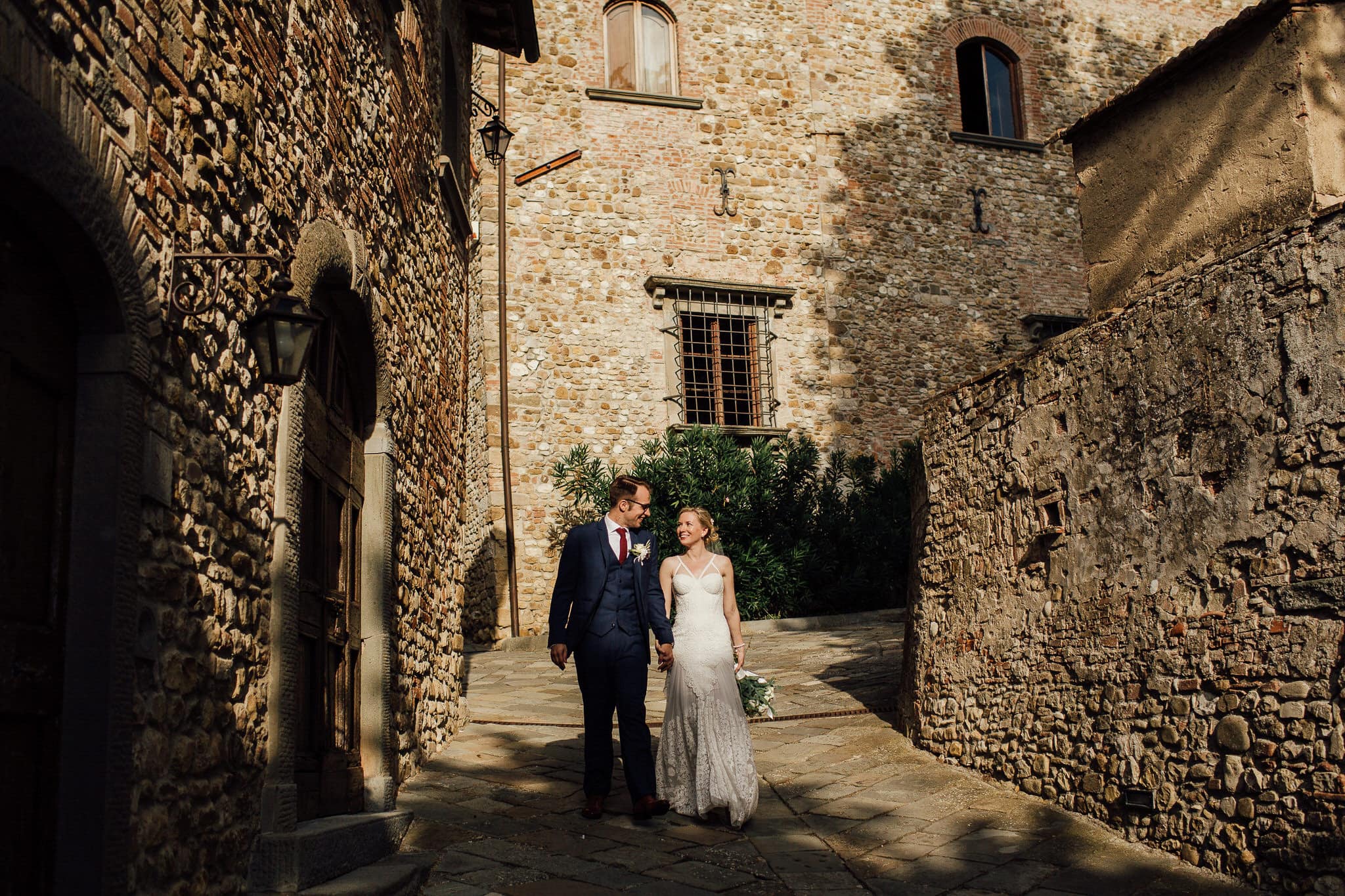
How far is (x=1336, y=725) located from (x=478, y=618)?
10.1 metres

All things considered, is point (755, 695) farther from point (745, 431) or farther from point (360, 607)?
point (745, 431)

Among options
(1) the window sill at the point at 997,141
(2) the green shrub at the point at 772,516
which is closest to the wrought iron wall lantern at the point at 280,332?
(2) the green shrub at the point at 772,516

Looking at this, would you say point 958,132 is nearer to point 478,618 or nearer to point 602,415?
point 602,415

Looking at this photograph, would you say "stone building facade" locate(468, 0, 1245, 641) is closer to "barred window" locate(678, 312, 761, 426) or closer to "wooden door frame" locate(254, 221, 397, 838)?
"barred window" locate(678, 312, 761, 426)

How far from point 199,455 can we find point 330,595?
1.67 meters

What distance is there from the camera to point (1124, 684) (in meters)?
5.09

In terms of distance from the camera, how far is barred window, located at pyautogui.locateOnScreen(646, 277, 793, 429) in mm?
13742

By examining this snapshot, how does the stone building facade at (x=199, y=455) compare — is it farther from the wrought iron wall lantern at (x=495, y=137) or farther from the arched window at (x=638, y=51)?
the arched window at (x=638, y=51)

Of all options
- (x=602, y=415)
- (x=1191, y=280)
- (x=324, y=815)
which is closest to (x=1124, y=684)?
(x=1191, y=280)

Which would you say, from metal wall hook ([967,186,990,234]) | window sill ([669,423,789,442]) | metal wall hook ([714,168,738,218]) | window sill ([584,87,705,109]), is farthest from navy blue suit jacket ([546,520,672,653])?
metal wall hook ([967,186,990,234])

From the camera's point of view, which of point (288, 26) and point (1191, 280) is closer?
point (288, 26)

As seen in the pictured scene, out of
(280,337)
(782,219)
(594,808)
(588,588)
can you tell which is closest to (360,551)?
(588,588)

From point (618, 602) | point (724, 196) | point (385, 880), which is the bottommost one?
point (385, 880)

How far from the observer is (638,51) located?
14477 mm
